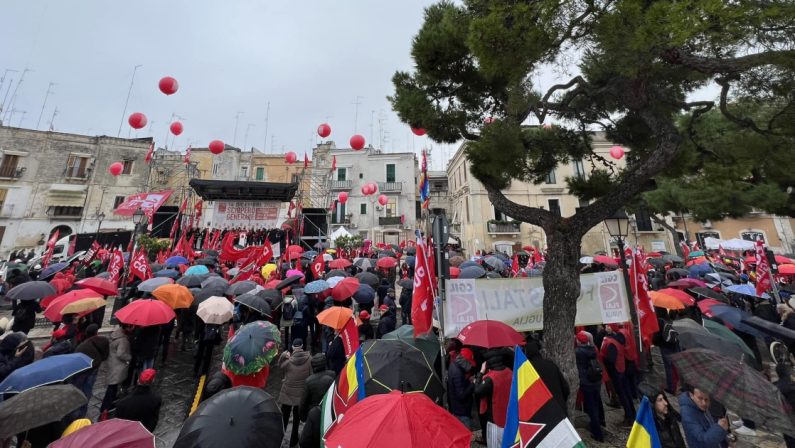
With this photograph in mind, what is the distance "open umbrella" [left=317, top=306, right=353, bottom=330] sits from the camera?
5.10 m

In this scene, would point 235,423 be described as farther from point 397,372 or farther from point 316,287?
point 316,287

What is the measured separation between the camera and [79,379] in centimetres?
443

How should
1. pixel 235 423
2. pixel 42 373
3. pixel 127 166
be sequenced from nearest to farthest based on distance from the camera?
pixel 235 423
pixel 42 373
pixel 127 166

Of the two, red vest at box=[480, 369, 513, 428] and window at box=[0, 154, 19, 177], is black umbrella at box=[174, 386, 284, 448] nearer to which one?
red vest at box=[480, 369, 513, 428]

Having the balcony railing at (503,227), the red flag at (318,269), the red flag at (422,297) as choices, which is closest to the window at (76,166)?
the red flag at (318,269)

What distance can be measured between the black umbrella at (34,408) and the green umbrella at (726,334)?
7894 mm

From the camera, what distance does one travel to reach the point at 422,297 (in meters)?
4.99

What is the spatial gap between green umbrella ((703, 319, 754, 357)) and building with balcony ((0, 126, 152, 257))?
3455 cm

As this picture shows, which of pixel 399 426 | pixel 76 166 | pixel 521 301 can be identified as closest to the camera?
pixel 399 426

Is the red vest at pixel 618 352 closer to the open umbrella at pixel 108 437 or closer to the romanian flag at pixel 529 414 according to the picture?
the romanian flag at pixel 529 414

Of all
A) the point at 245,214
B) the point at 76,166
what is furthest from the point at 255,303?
the point at 76,166

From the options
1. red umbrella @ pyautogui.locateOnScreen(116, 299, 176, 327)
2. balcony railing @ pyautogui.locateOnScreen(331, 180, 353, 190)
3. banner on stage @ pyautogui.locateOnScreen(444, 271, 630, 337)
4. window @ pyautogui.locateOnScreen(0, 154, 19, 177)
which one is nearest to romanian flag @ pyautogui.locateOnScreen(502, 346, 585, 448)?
banner on stage @ pyautogui.locateOnScreen(444, 271, 630, 337)

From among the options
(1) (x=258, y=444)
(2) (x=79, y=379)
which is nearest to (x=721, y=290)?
(1) (x=258, y=444)

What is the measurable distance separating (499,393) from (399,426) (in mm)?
2224
